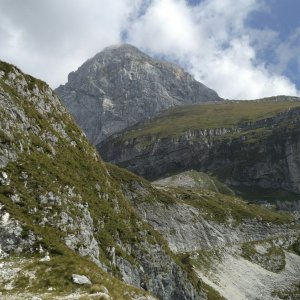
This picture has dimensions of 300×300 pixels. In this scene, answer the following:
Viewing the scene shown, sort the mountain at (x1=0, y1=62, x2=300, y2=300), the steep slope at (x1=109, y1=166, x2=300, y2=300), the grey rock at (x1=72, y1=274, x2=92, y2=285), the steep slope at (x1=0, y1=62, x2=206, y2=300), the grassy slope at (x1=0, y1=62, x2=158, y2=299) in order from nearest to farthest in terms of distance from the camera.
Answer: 1. the grey rock at (x1=72, y1=274, x2=92, y2=285)
2. the mountain at (x1=0, y1=62, x2=300, y2=300)
3. the steep slope at (x1=0, y1=62, x2=206, y2=300)
4. the grassy slope at (x1=0, y1=62, x2=158, y2=299)
5. the steep slope at (x1=109, y1=166, x2=300, y2=300)

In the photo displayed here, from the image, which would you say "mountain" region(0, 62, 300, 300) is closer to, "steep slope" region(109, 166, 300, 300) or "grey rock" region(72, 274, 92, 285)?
"grey rock" region(72, 274, 92, 285)

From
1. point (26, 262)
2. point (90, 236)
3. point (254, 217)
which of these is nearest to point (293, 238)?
point (254, 217)

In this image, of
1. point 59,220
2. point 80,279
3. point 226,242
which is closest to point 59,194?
point 59,220

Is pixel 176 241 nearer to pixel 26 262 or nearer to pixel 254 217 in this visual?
pixel 254 217

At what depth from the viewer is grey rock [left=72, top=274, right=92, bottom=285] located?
2777 cm

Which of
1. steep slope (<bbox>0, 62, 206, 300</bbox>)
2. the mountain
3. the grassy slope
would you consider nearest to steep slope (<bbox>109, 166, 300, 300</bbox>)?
the mountain

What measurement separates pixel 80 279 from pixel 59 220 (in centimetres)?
1539

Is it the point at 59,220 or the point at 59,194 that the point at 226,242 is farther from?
the point at 59,220

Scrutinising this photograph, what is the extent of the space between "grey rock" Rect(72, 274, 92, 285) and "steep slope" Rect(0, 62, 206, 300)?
27 cm

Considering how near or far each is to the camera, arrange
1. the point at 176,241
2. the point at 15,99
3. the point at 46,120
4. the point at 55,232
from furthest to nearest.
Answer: the point at 176,241 < the point at 46,120 < the point at 15,99 < the point at 55,232

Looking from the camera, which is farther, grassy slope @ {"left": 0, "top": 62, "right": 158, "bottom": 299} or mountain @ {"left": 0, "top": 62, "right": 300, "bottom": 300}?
grassy slope @ {"left": 0, "top": 62, "right": 158, "bottom": 299}

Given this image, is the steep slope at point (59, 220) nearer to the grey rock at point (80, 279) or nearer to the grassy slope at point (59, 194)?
the grassy slope at point (59, 194)

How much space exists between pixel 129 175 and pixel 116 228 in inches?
3682

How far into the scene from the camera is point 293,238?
6703 inches
